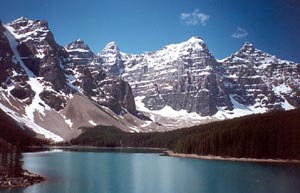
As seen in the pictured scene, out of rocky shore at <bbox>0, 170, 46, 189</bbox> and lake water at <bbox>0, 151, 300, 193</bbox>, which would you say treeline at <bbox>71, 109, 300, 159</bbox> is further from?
rocky shore at <bbox>0, 170, 46, 189</bbox>

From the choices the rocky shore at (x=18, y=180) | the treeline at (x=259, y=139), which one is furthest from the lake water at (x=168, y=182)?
the treeline at (x=259, y=139)

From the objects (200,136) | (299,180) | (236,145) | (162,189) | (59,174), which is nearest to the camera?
(162,189)

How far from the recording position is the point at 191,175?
96.2 m

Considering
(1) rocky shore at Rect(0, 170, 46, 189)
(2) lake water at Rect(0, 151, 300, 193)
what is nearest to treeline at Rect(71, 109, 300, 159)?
(2) lake water at Rect(0, 151, 300, 193)

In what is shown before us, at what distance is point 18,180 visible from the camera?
7206 cm

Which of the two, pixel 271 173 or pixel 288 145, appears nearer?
pixel 271 173

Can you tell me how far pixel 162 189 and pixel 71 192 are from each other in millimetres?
15298

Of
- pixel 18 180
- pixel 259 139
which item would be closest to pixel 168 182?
pixel 18 180

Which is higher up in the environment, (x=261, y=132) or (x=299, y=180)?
(x=261, y=132)

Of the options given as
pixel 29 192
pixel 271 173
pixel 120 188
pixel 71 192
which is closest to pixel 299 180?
pixel 271 173

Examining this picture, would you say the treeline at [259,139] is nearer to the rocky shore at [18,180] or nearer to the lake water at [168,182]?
the lake water at [168,182]

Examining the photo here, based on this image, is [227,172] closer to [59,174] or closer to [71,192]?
[59,174]

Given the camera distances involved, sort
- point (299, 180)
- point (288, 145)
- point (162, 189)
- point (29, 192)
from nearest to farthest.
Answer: point (29, 192) → point (162, 189) → point (299, 180) → point (288, 145)

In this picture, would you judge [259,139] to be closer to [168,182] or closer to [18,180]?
[168,182]
